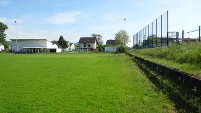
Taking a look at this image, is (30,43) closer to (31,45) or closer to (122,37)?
(31,45)

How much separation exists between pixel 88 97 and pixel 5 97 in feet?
7.22

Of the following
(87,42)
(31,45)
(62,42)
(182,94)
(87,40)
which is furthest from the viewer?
(87,40)

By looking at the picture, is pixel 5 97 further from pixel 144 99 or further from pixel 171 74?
pixel 171 74

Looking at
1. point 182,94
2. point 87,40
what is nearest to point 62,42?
point 87,40

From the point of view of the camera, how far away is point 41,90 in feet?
24.7

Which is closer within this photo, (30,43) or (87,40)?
(30,43)

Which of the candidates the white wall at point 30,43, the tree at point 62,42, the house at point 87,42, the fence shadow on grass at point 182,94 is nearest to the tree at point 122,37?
the house at point 87,42

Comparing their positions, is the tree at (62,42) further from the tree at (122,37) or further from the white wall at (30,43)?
the tree at (122,37)

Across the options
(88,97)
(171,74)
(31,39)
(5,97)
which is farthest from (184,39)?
(31,39)

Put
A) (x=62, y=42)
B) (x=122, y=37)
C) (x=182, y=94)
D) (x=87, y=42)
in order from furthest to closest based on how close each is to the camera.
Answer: (x=87, y=42) < (x=62, y=42) < (x=122, y=37) < (x=182, y=94)

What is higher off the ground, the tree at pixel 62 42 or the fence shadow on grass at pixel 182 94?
the tree at pixel 62 42

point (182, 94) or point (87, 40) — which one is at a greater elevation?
point (87, 40)

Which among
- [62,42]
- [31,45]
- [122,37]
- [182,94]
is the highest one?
[122,37]

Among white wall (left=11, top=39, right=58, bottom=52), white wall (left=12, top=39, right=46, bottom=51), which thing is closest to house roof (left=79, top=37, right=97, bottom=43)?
white wall (left=11, top=39, right=58, bottom=52)
